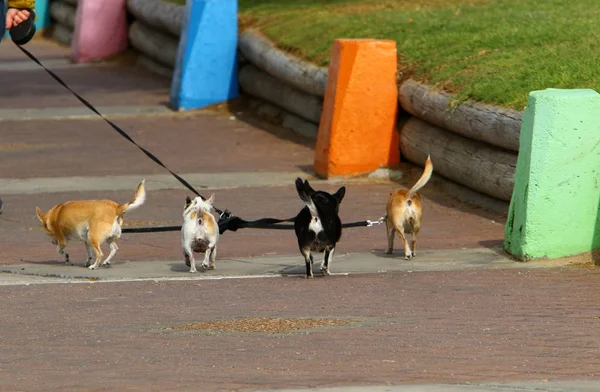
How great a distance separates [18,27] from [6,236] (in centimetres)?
237

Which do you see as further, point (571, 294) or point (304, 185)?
point (304, 185)

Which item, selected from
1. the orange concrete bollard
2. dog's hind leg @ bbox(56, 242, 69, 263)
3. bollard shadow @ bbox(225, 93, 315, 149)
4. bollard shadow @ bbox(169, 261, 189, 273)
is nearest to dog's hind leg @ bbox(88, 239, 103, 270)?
dog's hind leg @ bbox(56, 242, 69, 263)

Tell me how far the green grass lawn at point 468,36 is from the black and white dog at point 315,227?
2.89 metres

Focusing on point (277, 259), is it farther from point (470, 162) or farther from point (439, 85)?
point (439, 85)

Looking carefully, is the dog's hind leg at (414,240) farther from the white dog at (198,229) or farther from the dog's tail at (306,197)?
the white dog at (198,229)

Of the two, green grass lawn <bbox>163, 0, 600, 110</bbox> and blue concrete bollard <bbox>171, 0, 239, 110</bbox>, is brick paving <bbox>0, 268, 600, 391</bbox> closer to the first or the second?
green grass lawn <bbox>163, 0, 600, 110</bbox>

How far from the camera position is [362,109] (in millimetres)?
14352

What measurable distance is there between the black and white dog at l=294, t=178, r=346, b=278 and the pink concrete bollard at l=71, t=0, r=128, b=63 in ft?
57.0

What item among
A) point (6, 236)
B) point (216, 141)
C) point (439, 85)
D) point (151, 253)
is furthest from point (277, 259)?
point (216, 141)

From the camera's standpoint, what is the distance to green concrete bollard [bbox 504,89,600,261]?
390 inches

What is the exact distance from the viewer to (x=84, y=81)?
933 inches

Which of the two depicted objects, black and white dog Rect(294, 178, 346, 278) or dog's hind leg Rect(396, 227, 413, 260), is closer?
black and white dog Rect(294, 178, 346, 278)

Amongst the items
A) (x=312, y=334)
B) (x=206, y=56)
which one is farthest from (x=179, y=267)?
(x=206, y=56)

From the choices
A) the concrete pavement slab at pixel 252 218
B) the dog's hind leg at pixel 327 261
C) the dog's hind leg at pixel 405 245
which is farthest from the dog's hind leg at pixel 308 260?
the concrete pavement slab at pixel 252 218
